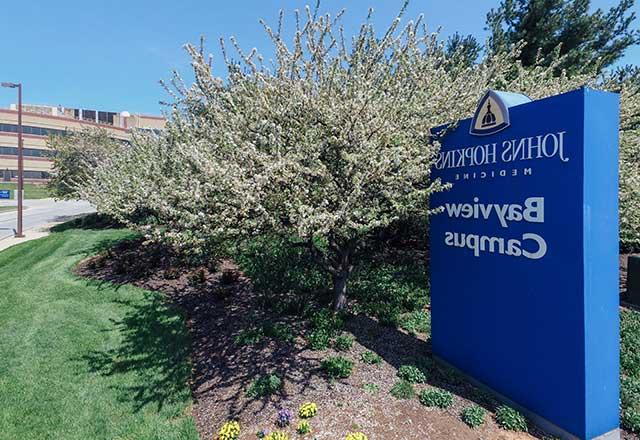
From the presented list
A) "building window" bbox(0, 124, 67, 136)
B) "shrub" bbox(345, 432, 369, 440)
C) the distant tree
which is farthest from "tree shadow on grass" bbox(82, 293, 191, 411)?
"building window" bbox(0, 124, 67, 136)

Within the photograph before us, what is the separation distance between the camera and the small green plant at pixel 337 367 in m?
4.18

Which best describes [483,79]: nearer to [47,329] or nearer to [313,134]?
[313,134]

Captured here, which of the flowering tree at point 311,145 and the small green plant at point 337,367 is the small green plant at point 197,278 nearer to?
the flowering tree at point 311,145

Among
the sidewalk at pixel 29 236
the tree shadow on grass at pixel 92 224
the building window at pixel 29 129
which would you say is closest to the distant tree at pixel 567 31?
the tree shadow on grass at pixel 92 224

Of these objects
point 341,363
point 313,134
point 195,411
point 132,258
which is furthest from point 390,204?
point 132,258

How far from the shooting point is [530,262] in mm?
3369

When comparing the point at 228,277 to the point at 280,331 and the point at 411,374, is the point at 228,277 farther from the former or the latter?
the point at 411,374

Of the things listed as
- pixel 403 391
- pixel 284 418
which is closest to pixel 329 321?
pixel 403 391

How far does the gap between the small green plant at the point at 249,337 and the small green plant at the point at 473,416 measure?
112 inches

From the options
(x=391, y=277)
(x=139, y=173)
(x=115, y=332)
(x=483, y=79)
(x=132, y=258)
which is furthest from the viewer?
(x=132, y=258)

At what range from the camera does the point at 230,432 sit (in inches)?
133

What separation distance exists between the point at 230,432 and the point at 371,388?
4.82 ft

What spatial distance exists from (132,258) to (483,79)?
30.6 ft

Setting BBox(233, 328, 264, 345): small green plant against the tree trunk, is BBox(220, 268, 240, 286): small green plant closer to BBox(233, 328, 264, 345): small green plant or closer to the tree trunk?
BBox(233, 328, 264, 345): small green plant
